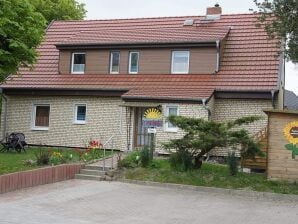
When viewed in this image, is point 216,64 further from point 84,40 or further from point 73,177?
point 73,177

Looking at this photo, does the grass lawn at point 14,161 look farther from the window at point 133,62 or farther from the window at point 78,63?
the window at point 133,62

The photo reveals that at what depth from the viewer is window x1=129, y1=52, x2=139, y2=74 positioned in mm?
27766

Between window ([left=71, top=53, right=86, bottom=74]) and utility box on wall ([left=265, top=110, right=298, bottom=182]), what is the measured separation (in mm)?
13339

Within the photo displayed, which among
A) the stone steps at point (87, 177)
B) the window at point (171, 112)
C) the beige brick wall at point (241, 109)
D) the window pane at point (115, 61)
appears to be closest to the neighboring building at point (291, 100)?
the window pane at point (115, 61)

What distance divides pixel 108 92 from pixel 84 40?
12.5ft

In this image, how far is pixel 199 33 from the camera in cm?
2717

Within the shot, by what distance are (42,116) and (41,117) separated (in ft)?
0.24

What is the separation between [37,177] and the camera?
17.6m

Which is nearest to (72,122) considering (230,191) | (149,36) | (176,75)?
(176,75)

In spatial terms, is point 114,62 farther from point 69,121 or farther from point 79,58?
point 69,121

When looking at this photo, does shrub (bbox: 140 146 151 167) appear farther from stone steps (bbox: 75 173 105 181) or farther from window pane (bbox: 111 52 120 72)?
window pane (bbox: 111 52 120 72)

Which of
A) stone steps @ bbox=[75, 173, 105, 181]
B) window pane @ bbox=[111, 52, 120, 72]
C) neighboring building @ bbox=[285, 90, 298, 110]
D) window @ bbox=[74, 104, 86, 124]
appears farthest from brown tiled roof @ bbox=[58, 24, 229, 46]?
neighboring building @ bbox=[285, 90, 298, 110]

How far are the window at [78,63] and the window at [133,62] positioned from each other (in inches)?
105

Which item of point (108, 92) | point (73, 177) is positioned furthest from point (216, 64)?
point (73, 177)
